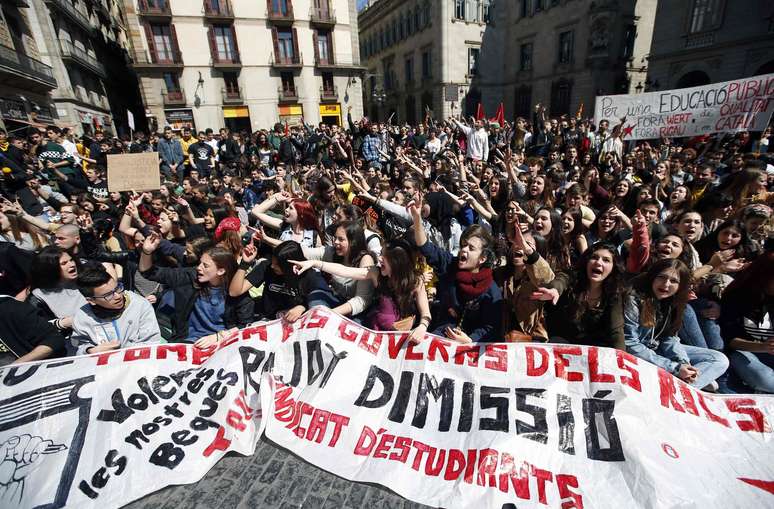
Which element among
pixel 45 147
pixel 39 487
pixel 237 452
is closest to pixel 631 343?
pixel 237 452

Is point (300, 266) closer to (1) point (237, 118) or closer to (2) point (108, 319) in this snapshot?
(2) point (108, 319)

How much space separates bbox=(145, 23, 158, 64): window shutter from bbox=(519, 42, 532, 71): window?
112 feet

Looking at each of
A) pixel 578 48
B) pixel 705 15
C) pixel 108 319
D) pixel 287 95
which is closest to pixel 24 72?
pixel 287 95

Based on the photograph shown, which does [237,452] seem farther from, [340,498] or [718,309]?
[718,309]

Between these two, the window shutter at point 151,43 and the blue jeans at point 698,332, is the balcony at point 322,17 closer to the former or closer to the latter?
the window shutter at point 151,43

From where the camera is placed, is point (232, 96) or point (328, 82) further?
point (328, 82)

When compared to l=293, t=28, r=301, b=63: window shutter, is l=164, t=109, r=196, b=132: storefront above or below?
below

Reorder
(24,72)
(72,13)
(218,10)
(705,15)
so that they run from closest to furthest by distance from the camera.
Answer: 1. (24,72)
2. (705,15)
3. (72,13)
4. (218,10)

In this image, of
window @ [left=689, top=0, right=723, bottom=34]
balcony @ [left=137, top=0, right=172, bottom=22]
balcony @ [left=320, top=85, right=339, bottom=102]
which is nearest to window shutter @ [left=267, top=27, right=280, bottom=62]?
balcony @ [left=320, top=85, right=339, bottom=102]

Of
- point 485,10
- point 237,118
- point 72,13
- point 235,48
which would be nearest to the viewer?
point 72,13

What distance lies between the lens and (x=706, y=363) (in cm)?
328

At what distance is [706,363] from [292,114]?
3311cm

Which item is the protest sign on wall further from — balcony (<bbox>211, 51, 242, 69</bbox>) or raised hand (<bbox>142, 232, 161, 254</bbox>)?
balcony (<bbox>211, 51, 242, 69</bbox>)

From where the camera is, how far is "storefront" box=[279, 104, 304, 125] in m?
31.3
